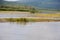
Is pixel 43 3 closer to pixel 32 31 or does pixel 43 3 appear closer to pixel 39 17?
pixel 39 17

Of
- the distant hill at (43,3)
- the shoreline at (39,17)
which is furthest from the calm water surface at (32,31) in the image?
the distant hill at (43,3)

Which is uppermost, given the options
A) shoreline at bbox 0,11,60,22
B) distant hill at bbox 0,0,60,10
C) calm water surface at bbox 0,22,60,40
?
distant hill at bbox 0,0,60,10

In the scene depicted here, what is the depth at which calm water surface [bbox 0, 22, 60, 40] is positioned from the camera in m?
1.10

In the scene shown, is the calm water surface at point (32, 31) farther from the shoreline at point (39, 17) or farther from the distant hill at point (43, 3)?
→ the distant hill at point (43, 3)

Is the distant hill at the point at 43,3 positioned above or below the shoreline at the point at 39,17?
above

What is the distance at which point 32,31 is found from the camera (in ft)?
3.66

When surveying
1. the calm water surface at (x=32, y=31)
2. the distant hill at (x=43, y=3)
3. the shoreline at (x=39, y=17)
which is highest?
the distant hill at (x=43, y=3)

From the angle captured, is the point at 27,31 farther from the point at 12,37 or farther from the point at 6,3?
the point at 6,3

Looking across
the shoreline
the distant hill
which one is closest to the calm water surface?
the shoreline

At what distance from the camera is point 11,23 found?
109 centimetres

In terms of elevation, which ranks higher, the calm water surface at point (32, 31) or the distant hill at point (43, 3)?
the distant hill at point (43, 3)

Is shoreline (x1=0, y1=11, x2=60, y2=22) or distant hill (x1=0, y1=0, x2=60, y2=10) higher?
distant hill (x1=0, y1=0, x2=60, y2=10)

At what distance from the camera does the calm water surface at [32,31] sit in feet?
3.61

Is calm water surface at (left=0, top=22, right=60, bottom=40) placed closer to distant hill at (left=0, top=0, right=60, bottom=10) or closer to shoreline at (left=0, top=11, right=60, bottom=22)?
shoreline at (left=0, top=11, right=60, bottom=22)
